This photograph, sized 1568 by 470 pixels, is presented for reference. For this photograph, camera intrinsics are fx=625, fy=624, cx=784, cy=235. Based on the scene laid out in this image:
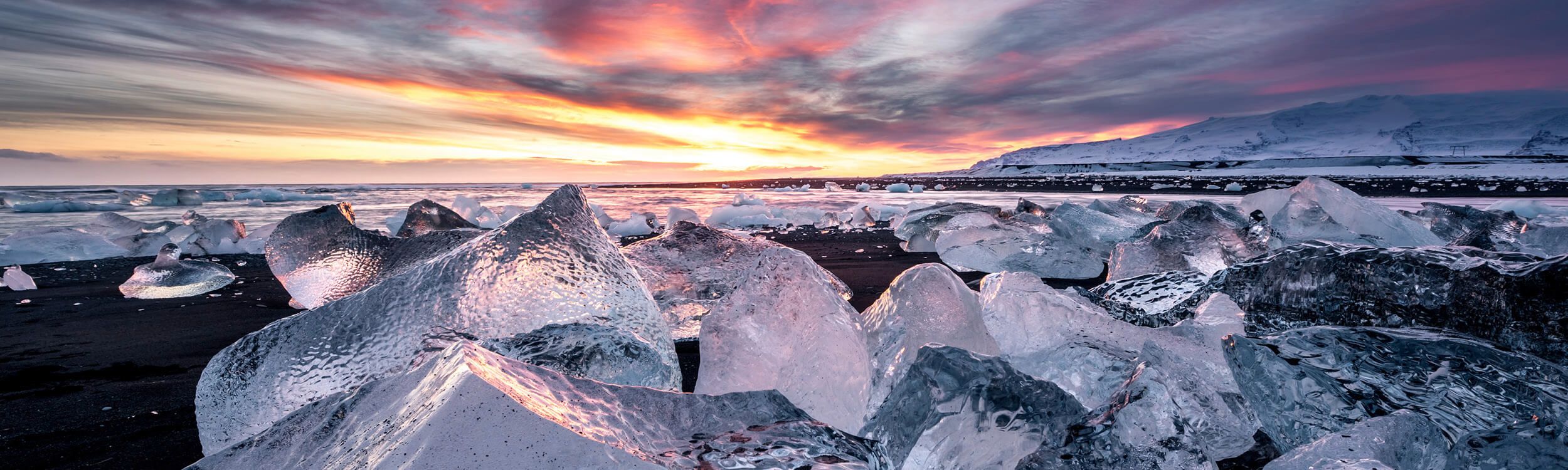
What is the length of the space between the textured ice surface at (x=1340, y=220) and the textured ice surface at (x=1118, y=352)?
2.62 m

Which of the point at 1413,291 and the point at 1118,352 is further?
the point at 1118,352

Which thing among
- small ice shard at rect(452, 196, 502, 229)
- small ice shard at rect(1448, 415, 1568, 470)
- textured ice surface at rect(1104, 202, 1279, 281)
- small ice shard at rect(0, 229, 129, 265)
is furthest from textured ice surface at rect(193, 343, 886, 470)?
Answer: small ice shard at rect(452, 196, 502, 229)

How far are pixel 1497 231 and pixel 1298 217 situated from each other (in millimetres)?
1250

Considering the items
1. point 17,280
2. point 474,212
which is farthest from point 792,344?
point 474,212

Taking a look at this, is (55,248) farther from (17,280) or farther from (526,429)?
(526,429)

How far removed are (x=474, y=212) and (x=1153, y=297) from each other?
8811 mm

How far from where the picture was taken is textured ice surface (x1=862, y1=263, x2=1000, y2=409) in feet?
5.23

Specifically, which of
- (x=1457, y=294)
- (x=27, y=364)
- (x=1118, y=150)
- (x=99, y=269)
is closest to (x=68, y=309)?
(x=27, y=364)

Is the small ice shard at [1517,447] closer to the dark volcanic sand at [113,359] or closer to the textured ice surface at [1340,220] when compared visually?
the dark volcanic sand at [113,359]

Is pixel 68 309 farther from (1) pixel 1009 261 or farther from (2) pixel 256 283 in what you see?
(1) pixel 1009 261

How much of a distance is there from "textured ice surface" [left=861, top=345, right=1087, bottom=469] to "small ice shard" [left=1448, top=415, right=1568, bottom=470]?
607mm

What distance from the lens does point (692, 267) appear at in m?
2.91

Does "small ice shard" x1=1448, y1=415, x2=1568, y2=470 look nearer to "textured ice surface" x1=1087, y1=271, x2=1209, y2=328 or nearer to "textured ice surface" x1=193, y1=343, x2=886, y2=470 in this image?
"textured ice surface" x1=1087, y1=271, x2=1209, y2=328

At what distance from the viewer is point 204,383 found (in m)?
1.46
